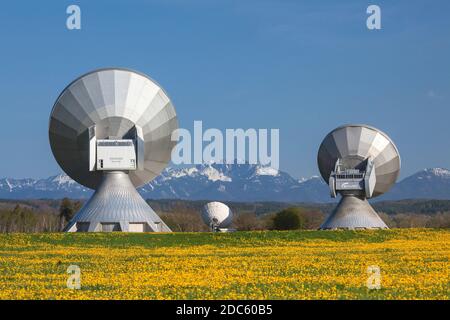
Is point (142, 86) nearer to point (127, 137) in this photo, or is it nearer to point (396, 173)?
point (127, 137)

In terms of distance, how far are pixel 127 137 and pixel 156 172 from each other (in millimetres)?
5768

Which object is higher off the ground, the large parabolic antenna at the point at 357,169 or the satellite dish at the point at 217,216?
the large parabolic antenna at the point at 357,169

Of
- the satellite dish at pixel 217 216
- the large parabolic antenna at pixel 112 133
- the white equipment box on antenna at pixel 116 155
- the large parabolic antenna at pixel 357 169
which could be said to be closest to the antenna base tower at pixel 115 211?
the large parabolic antenna at pixel 112 133

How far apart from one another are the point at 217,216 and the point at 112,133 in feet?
94.3

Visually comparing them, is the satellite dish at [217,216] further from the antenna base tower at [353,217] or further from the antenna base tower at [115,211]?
the antenna base tower at [115,211]

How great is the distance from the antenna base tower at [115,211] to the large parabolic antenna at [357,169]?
1789cm

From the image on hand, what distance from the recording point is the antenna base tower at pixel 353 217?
79875mm

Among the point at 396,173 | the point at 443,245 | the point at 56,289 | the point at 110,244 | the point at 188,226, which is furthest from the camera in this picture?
the point at 188,226

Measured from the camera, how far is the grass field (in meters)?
23.8

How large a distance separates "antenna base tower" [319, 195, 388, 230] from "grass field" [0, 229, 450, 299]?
19.9 meters

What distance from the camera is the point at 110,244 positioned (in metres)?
58.1
